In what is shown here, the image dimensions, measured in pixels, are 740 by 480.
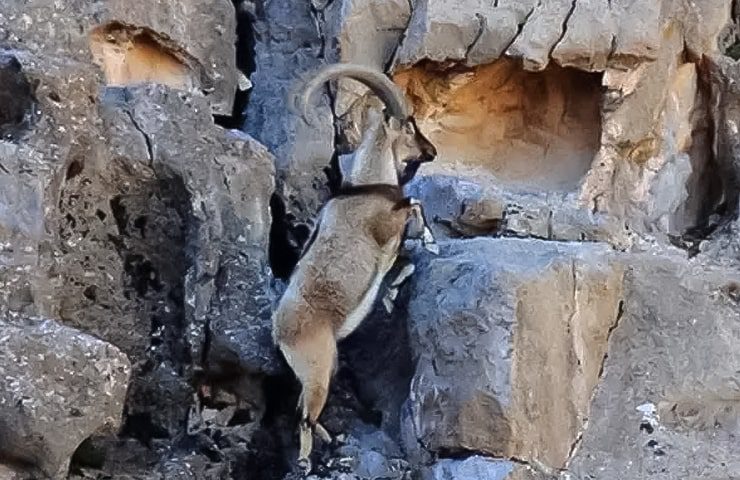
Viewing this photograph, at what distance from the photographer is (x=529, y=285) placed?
181 inches

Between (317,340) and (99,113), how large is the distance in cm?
121

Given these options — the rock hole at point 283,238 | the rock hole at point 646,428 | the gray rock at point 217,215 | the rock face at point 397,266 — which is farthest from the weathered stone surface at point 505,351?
the rock hole at point 283,238

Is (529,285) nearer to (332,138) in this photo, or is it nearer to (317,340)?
(317,340)

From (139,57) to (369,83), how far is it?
4.16 ft

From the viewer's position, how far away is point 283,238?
566 centimetres

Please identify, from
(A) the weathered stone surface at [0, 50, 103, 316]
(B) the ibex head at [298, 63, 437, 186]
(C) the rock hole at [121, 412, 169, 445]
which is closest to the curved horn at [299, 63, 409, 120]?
(B) the ibex head at [298, 63, 437, 186]

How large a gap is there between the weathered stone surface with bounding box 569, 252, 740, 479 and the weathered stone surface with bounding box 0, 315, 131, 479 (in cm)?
166

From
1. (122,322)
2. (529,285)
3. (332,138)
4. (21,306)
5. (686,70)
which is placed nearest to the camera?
(21,306)

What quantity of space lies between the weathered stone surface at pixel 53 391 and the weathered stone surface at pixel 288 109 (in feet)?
6.08

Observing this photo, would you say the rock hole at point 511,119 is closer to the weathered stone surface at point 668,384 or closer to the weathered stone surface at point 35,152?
the weathered stone surface at point 668,384

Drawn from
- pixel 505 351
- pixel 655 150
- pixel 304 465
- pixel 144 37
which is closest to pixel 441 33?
pixel 655 150

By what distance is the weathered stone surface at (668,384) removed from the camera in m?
4.82

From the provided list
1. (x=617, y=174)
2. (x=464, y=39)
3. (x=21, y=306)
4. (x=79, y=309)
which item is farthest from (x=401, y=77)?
(x=21, y=306)

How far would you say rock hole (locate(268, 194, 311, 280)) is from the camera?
5.57 meters
